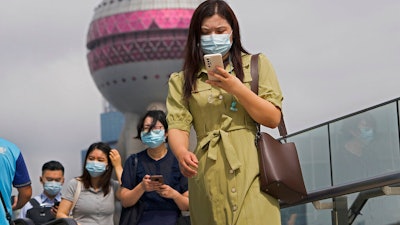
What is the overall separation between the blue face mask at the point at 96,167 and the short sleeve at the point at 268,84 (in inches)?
119

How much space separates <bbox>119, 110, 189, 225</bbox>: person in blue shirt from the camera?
6.12 m

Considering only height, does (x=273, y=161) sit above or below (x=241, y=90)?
below

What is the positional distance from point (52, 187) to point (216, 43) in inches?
199

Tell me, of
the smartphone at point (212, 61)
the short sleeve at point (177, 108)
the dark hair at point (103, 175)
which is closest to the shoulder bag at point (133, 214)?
the dark hair at point (103, 175)

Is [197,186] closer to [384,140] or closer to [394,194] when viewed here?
[394,194]

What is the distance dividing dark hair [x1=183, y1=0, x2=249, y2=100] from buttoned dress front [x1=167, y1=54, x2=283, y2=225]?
33 millimetres

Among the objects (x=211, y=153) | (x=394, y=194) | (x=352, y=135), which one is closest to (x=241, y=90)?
(x=211, y=153)

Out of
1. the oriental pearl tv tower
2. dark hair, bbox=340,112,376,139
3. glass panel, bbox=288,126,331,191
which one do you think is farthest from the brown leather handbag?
the oriental pearl tv tower

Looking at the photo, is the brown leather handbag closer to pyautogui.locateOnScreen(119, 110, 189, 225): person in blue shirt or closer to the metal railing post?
pyautogui.locateOnScreen(119, 110, 189, 225): person in blue shirt

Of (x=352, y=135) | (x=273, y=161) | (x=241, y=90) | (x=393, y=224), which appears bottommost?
(x=393, y=224)

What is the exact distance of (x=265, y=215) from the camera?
4098mm

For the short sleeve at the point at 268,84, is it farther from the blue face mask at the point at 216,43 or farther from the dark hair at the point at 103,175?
the dark hair at the point at 103,175

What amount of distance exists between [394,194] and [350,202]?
0.57 m

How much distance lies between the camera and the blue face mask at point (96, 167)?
7156 mm
